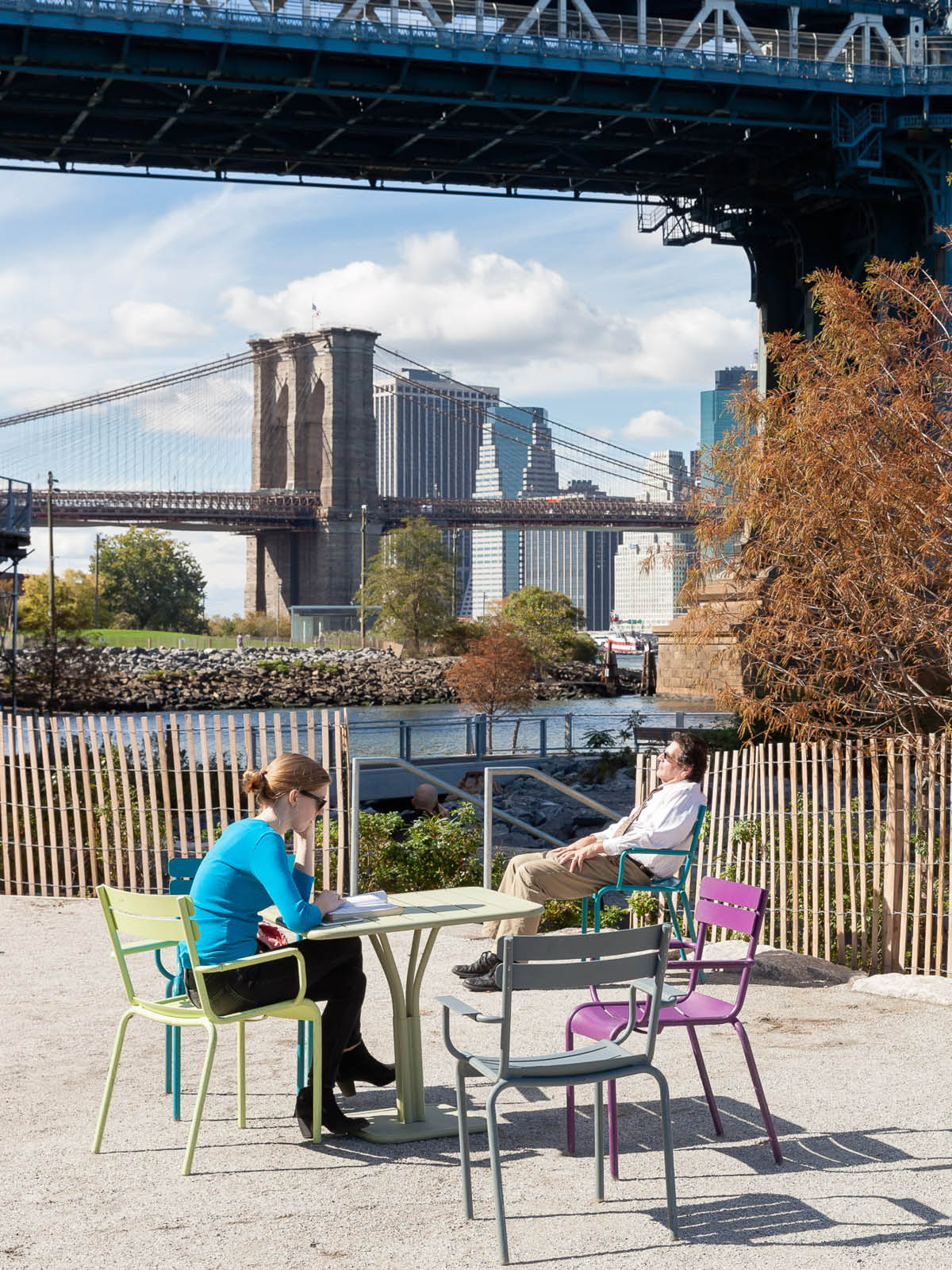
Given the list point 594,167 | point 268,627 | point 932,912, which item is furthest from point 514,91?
point 268,627

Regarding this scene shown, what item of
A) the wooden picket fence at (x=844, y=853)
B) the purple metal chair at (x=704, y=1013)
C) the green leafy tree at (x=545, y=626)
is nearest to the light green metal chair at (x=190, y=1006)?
the purple metal chair at (x=704, y=1013)

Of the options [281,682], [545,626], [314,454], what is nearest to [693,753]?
[545,626]

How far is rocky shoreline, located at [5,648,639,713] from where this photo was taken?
65000mm

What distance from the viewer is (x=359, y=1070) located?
18.1ft

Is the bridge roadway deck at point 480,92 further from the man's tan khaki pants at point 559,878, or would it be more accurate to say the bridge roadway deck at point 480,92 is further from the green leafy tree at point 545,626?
the man's tan khaki pants at point 559,878

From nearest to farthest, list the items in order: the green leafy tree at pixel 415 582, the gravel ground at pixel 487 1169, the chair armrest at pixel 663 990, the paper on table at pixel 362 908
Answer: the gravel ground at pixel 487 1169 → the chair armrest at pixel 663 990 → the paper on table at pixel 362 908 → the green leafy tree at pixel 415 582

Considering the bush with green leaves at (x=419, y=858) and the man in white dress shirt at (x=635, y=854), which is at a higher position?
the man in white dress shirt at (x=635, y=854)

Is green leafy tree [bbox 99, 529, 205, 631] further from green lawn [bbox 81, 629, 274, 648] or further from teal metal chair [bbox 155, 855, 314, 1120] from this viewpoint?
teal metal chair [bbox 155, 855, 314, 1120]

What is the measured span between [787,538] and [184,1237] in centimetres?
959

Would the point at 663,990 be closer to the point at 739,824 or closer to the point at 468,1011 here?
the point at 468,1011

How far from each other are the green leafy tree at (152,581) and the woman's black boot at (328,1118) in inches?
3871

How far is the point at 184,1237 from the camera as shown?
4.22 meters

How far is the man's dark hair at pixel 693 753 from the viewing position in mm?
6898

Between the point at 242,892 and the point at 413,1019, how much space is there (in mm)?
827
